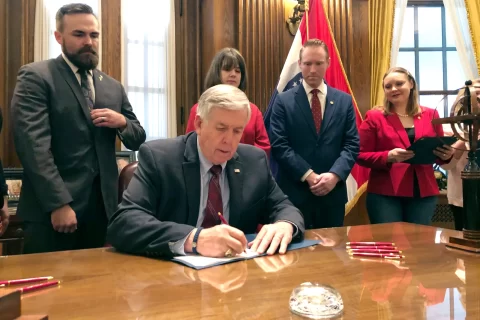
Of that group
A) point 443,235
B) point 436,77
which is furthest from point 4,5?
point 436,77

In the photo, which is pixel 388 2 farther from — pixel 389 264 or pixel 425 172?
pixel 389 264

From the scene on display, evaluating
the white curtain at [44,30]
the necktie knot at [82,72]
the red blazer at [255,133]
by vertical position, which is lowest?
the red blazer at [255,133]

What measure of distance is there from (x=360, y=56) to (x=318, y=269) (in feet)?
13.0

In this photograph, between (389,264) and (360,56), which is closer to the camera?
(389,264)

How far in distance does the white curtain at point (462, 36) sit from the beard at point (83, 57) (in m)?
4.25

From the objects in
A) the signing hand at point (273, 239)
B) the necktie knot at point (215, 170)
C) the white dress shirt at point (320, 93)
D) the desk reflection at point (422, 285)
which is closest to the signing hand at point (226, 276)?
the signing hand at point (273, 239)

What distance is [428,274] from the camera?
123 cm

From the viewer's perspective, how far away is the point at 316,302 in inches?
36.1

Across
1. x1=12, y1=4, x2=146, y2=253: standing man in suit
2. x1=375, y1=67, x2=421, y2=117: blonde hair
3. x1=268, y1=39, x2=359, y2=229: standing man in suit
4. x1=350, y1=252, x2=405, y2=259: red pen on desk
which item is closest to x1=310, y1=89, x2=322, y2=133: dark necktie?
x1=268, y1=39, x2=359, y2=229: standing man in suit

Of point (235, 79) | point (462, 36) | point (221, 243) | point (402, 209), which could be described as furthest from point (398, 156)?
point (462, 36)

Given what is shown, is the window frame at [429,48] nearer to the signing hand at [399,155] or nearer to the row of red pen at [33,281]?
the signing hand at [399,155]

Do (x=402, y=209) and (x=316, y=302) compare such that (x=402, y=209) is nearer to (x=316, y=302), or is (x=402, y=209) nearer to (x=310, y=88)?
(x=310, y=88)

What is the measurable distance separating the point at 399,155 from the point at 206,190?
→ 147cm

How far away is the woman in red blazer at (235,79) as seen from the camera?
2922 mm
